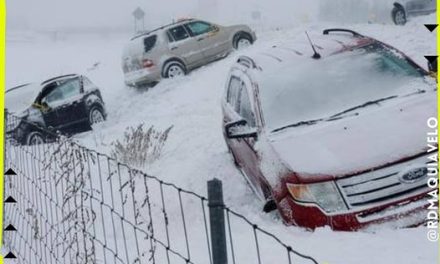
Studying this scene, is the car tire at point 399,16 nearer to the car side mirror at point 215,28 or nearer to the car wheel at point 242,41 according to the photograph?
the car wheel at point 242,41

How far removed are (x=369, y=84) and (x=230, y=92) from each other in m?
2.11

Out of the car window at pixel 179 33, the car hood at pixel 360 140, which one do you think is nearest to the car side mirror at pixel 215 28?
the car window at pixel 179 33

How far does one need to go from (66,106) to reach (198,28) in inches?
193

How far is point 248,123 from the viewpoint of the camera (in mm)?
5641

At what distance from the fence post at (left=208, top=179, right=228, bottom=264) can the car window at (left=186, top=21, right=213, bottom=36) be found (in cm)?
1485

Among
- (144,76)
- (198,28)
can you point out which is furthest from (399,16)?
(144,76)

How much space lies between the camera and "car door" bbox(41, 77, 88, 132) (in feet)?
43.5

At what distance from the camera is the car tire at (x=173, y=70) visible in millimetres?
16203

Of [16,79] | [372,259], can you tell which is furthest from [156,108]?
[16,79]

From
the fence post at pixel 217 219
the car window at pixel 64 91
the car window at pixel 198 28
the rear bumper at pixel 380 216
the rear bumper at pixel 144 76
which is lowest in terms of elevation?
the rear bumper at pixel 144 76

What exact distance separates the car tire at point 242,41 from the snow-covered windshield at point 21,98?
234 inches

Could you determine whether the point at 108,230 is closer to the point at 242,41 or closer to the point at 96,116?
the point at 96,116

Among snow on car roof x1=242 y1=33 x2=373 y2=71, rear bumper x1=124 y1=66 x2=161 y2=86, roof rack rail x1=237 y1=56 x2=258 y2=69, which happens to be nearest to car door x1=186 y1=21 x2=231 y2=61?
rear bumper x1=124 y1=66 x2=161 y2=86

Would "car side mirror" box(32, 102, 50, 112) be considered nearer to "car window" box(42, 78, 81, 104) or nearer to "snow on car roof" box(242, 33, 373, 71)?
"car window" box(42, 78, 81, 104)
